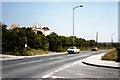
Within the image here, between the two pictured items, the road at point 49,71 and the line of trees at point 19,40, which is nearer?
the road at point 49,71

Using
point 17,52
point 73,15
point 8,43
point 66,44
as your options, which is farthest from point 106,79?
point 66,44

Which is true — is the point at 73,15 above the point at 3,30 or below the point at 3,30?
above

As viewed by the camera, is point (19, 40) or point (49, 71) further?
point (19, 40)

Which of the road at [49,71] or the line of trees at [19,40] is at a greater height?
the line of trees at [19,40]

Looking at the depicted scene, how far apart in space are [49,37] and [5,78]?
33.9m

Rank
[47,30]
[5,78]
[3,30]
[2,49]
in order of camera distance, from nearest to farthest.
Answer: [5,78], [2,49], [3,30], [47,30]

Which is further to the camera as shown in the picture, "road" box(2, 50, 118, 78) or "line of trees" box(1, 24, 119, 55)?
"line of trees" box(1, 24, 119, 55)

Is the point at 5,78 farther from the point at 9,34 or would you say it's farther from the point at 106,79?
the point at 9,34

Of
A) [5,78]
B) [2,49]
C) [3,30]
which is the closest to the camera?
[5,78]

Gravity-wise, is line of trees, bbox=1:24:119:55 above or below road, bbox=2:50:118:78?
above

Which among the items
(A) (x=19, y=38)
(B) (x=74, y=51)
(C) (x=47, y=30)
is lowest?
(B) (x=74, y=51)

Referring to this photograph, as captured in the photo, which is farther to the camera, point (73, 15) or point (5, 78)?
point (73, 15)

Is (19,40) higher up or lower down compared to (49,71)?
higher up

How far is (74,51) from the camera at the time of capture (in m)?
36.2
